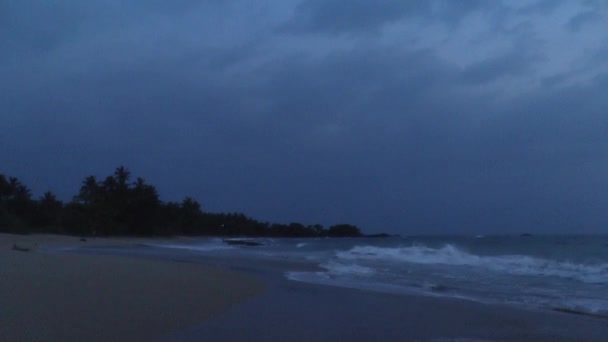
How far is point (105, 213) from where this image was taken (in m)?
70.7

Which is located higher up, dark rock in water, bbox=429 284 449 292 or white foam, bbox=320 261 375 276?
white foam, bbox=320 261 375 276

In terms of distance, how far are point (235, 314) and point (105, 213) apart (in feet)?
214

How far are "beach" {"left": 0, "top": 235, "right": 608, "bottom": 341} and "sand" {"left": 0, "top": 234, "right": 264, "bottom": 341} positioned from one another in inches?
0.6

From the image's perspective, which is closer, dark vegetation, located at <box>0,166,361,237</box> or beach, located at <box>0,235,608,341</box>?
beach, located at <box>0,235,608,341</box>

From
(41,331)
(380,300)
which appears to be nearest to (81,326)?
(41,331)

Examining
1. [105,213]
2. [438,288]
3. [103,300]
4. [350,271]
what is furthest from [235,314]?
[105,213]

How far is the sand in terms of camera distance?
6949 millimetres

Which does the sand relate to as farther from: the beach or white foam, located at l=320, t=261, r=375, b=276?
white foam, located at l=320, t=261, r=375, b=276

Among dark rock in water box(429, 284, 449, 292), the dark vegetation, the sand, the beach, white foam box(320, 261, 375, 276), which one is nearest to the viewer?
the sand

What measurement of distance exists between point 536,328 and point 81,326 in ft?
20.5

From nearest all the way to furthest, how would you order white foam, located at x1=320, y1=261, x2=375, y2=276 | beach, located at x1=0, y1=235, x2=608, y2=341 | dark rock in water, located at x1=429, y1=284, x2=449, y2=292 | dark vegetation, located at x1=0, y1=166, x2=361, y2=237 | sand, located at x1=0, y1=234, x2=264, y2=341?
sand, located at x1=0, y1=234, x2=264, y2=341
beach, located at x1=0, y1=235, x2=608, y2=341
dark rock in water, located at x1=429, y1=284, x2=449, y2=292
white foam, located at x1=320, y1=261, x2=375, y2=276
dark vegetation, located at x1=0, y1=166, x2=361, y2=237

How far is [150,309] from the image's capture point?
8906mm

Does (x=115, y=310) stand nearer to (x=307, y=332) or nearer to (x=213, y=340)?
(x=213, y=340)

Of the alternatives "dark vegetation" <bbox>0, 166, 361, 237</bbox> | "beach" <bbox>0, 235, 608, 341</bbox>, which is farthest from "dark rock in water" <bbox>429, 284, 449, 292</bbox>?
"dark vegetation" <bbox>0, 166, 361, 237</bbox>
